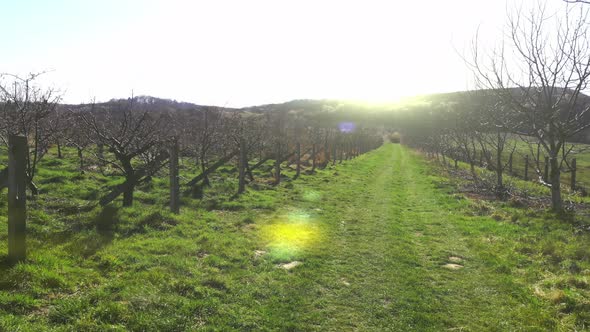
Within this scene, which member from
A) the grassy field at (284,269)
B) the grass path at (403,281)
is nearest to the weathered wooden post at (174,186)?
the grassy field at (284,269)

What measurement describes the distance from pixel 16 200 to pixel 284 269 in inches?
189

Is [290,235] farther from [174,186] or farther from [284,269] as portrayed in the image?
[174,186]

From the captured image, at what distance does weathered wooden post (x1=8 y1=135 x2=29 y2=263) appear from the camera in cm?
617

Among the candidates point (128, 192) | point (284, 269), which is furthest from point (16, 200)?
point (128, 192)

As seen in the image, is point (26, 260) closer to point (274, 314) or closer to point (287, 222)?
point (274, 314)

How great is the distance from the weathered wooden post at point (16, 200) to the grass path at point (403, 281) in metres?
4.30

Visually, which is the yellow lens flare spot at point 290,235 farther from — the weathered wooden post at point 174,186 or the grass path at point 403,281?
the weathered wooden post at point 174,186

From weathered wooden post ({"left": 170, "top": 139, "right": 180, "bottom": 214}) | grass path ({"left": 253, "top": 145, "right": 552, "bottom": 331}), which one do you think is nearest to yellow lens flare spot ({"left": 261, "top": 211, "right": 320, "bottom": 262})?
grass path ({"left": 253, "top": 145, "right": 552, "bottom": 331})

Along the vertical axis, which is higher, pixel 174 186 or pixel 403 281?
pixel 174 186

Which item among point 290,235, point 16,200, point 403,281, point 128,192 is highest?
point 16,200

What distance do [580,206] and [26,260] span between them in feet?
58.8

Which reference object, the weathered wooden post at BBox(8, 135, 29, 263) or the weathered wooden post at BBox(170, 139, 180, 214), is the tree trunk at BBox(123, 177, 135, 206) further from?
the weathered wooden post at BBox(8, 135, 29, 263)

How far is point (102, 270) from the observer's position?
657 centimetres

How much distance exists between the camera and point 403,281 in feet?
23.9
